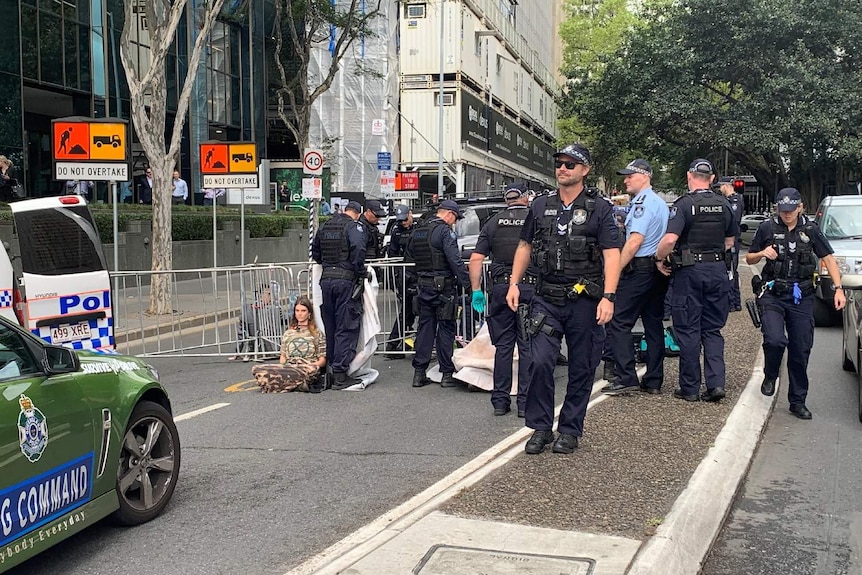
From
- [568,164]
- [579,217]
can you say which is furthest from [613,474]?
[568,164]

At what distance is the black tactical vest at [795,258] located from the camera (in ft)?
24.8

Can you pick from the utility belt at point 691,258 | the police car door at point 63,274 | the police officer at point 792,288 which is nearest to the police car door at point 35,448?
the police car door at point 63,274

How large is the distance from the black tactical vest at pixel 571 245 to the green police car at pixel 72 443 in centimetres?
254

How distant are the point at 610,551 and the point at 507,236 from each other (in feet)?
13.1

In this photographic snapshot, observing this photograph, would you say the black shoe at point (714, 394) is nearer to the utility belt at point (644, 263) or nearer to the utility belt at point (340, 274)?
the utility belt at point (644, 263)

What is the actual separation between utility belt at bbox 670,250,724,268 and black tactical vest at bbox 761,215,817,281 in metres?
0.43

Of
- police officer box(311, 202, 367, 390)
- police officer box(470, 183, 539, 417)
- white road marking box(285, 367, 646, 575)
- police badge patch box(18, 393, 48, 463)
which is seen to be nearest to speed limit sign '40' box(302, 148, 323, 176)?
police officer box(311, 202, 367, 390)

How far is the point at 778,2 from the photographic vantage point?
32125 millimetres

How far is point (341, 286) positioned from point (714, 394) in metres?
3.70

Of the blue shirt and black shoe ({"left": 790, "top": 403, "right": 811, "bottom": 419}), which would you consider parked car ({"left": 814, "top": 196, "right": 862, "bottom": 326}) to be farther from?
the blue shirt

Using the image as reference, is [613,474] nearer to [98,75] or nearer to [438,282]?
[438,282]

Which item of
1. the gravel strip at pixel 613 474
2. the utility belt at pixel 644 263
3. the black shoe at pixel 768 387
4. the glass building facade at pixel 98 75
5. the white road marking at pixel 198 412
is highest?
the glass building facade at pixel 98 75

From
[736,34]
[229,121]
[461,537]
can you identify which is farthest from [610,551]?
[736,34]

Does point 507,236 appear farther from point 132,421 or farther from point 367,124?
point 367,124
